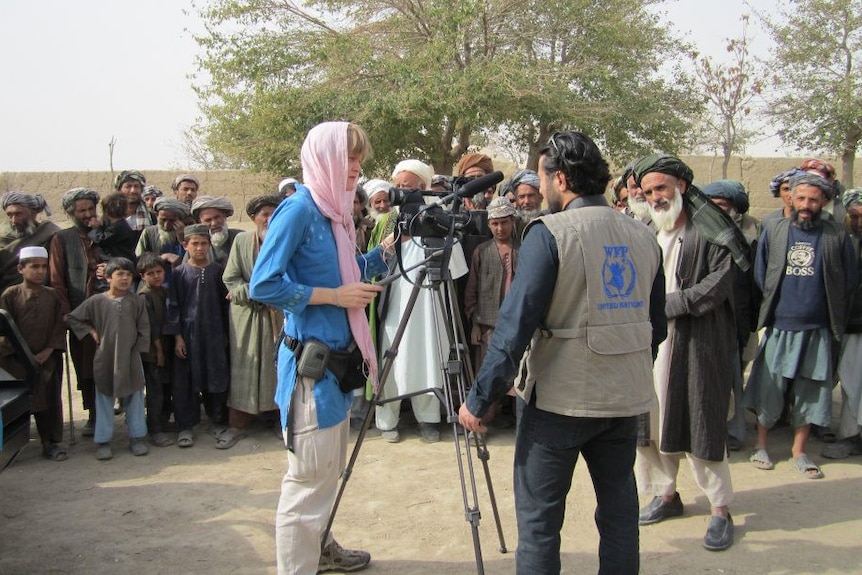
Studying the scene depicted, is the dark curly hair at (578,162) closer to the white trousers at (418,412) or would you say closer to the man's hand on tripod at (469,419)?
the man's hand on tripod at (469,419)

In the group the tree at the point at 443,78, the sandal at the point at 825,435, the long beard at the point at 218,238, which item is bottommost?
the sandal at the point at 825,435

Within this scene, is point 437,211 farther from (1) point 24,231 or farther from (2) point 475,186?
(1) point 24,231

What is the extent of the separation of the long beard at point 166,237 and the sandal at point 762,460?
4426 mm

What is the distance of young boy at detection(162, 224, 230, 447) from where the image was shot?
526cm

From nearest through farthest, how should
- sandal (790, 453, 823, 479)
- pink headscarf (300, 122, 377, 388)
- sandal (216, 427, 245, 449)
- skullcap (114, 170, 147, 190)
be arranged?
pink headscarf (300, 122, 377, 388) → sandal (790, 453, 823, 479) → sandal (216, 427, 245, 449) → skullcap (114, 170, 147, 190)

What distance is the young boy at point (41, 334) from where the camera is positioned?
192 inches

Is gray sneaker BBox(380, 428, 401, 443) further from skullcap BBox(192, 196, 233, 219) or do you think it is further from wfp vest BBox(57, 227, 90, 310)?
wfp vest BBox(57, 227, 90, 310)

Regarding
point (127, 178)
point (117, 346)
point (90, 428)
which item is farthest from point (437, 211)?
point (127, 178)

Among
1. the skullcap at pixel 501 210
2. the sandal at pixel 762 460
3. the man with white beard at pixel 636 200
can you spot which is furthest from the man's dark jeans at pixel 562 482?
the skullcap at pixel 501 210

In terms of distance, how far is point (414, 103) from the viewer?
12414 millimetres

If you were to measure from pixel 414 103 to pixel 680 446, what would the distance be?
964 centimetres

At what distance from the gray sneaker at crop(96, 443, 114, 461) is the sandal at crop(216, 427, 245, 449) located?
0.69 meters

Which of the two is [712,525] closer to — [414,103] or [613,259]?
[613,259]

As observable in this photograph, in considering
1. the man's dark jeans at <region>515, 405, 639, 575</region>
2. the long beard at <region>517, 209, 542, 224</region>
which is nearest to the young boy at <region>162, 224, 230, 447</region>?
the long beard at <region>517, 209, 542, 224</region>
